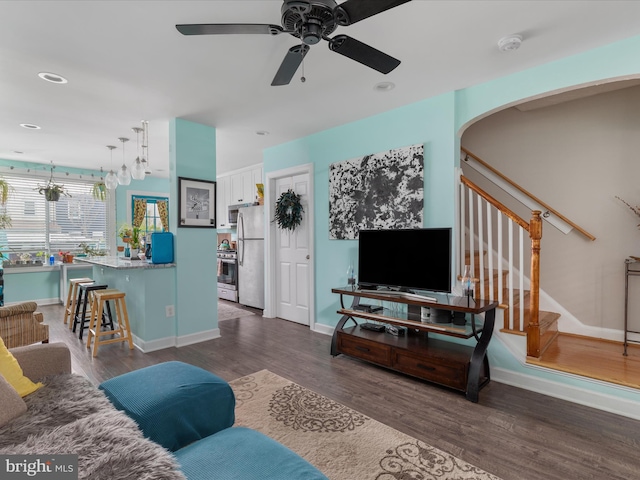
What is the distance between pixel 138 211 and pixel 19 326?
4.79 meters

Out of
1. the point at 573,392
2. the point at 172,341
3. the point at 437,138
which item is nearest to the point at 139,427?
the point at 172,341

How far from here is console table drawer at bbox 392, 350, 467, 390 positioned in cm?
260

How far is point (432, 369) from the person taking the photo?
9.04 feet

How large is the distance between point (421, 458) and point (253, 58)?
2882 millimetres

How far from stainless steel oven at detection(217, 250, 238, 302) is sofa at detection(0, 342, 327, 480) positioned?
14.3 feet

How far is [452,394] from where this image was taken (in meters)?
2.65

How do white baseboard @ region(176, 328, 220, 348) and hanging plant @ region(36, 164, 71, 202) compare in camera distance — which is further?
hanging plant @ region(36, 164, 71, 202)

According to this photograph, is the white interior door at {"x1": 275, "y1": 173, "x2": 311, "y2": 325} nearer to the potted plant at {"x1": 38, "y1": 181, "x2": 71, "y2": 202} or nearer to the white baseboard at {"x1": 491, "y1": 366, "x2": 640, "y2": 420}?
the white baseboard at {"x1": 491, "y1": 366, "x2": 640, "y2": 420}

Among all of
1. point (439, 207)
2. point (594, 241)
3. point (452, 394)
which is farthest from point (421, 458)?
point (594, 241)

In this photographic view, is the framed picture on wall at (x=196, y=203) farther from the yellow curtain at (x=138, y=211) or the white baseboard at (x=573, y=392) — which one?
the yellow curtain at (x=138, y=211)

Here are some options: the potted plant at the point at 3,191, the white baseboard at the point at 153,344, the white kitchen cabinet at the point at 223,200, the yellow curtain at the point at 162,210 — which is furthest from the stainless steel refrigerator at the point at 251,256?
the potted plant at the point at 3,191

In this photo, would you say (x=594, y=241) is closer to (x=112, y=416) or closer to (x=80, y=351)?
(x=112, y=416)

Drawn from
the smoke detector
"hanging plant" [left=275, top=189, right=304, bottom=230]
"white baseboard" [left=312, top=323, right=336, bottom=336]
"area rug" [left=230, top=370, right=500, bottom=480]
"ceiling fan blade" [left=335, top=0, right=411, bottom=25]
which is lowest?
"area rug" [left=230, top=370, right=500, bottom=480]

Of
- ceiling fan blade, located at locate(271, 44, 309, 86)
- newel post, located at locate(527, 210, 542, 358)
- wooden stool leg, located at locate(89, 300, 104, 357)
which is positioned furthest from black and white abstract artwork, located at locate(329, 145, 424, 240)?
wooden stool leg, located at locate(89, 300, 104, 357)
